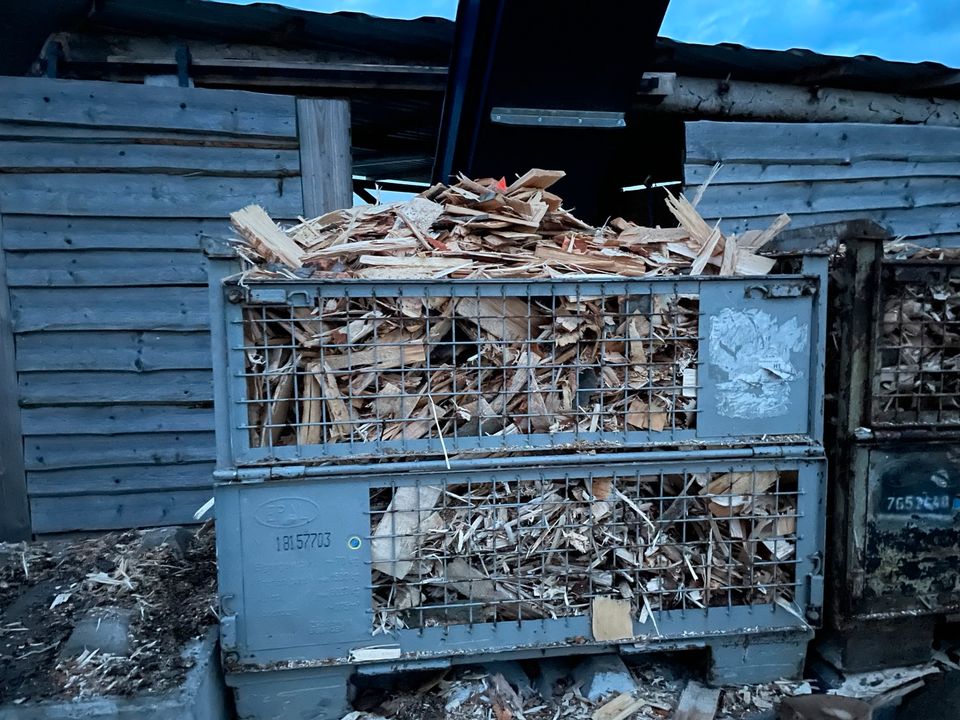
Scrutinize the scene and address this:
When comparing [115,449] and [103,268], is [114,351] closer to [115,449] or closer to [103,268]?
[103,268]

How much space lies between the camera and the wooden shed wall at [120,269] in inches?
169

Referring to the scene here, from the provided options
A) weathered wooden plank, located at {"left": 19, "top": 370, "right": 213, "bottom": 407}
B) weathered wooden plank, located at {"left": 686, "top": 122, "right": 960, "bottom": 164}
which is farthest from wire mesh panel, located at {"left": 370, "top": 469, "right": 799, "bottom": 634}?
weathered wooden plank, located at {"left": 686, "top": 122, "right": 960, "bottom": 164}

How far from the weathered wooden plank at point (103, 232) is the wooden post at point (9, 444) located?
0.50ft

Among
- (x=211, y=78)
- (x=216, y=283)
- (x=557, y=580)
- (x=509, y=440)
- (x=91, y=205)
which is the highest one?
(x=211, y=78)

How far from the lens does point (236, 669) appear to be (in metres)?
2.28

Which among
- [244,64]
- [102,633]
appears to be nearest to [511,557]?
[102,633]

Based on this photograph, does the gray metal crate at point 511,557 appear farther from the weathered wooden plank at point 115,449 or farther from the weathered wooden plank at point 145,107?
the weathered wooden plank at point 145,107

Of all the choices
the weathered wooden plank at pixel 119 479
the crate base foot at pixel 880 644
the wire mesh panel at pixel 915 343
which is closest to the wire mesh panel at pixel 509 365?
the wire mesh panel at pixel 915 343

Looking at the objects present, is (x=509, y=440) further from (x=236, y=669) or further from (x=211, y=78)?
(x=211, y=78)

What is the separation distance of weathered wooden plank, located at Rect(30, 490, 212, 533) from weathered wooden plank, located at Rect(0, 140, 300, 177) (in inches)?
94.6

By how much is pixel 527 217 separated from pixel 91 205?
3392mm

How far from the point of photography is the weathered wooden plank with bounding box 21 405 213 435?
14.5ft

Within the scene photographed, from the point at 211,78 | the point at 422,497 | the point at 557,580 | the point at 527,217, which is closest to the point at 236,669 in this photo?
the point at 422,497

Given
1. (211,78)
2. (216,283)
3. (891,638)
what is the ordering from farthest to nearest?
1. (211,78)
2. (891,638)
3. (216,283)
